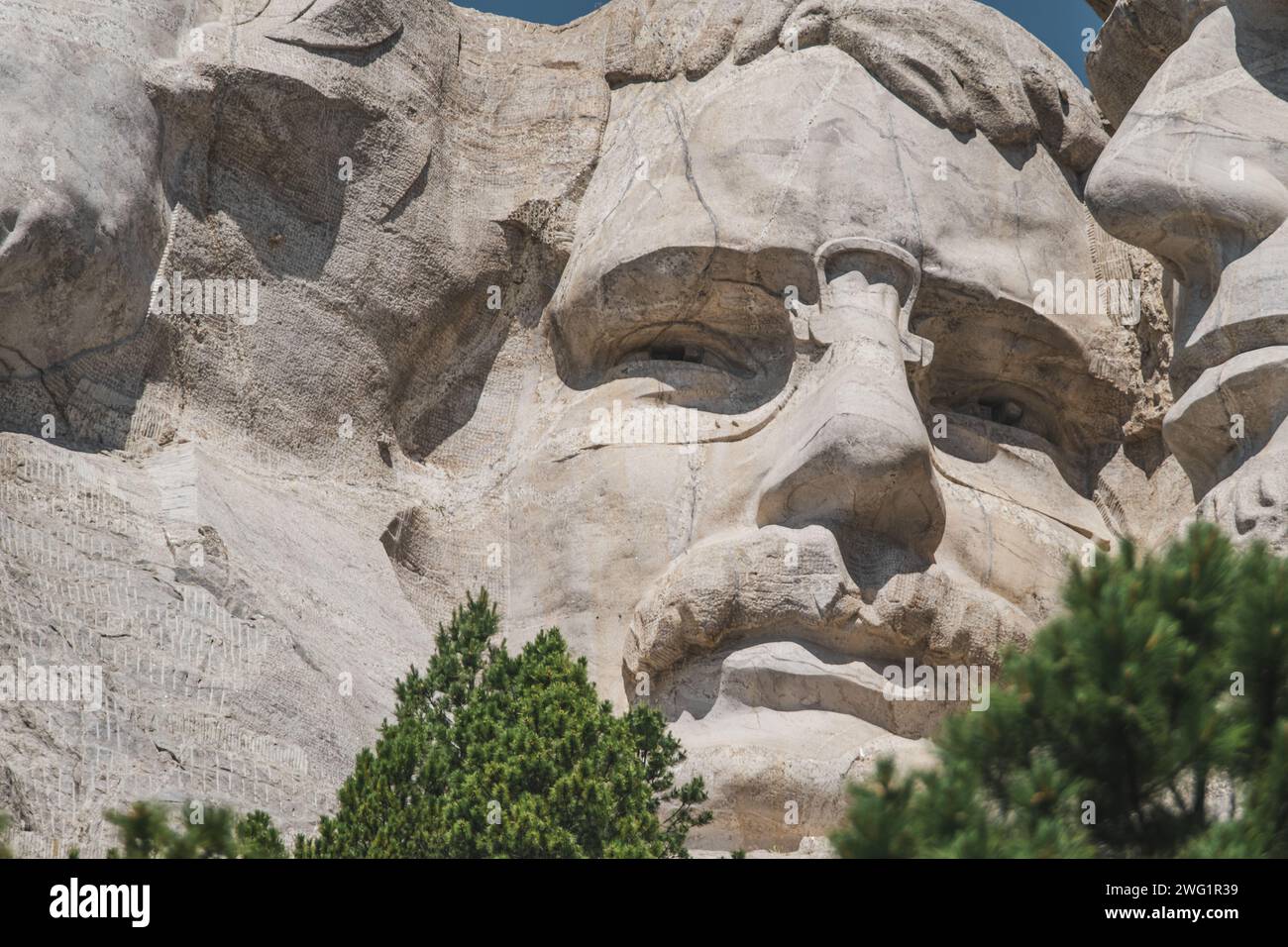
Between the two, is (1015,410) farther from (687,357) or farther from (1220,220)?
(1220,220)

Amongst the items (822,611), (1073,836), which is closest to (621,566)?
(822,611)

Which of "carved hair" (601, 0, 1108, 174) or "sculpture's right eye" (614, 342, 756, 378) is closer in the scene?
"sculpture's right eye" (614, 342, 756, 378)

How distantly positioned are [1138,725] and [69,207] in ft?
19.0

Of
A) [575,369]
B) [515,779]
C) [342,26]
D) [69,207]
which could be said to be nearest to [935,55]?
[575,369]

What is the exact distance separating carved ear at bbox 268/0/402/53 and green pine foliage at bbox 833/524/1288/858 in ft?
20.7

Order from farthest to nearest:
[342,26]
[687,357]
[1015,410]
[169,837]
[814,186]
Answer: [1015,410] < [687,357] < [342,26] < [814,186] < [169,837]

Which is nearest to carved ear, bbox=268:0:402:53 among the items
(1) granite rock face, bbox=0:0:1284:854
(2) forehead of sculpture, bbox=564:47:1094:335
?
(1) granite rock face, bbox=0:0:1284:854

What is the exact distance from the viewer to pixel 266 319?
11945 millimetres

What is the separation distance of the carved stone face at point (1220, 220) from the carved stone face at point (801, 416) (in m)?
1.14

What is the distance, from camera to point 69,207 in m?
10.8

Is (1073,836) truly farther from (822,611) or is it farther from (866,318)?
(866,318)

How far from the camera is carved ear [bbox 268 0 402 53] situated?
1211cm

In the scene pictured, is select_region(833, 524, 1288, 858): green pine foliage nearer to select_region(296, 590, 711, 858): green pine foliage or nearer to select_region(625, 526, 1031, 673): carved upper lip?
select_region(296, 590, 711, 858): green pine foliage
